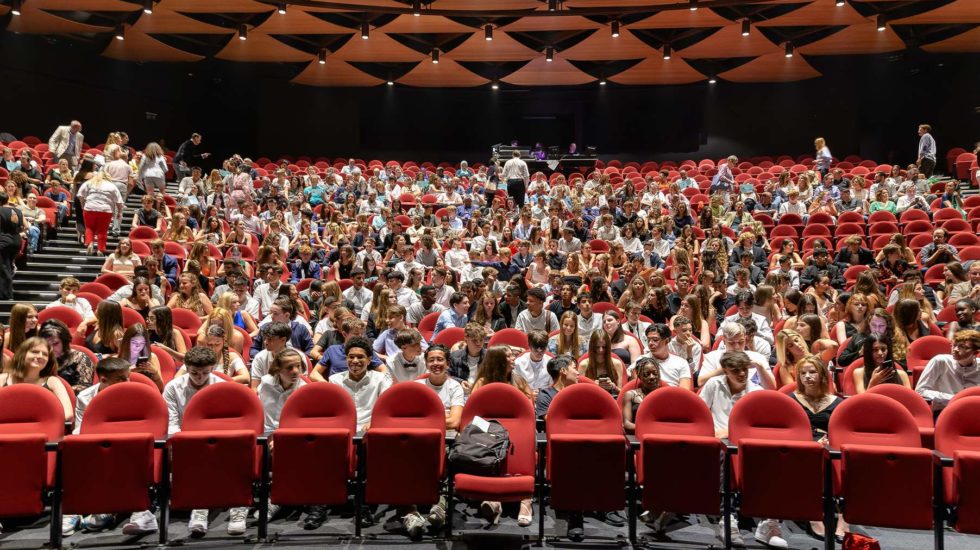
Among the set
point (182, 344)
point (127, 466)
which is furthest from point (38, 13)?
point (127, 466)

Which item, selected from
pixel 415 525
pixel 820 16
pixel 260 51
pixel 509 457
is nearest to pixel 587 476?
pixel 509 457

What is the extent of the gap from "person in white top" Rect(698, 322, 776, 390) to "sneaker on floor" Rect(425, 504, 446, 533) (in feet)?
6.43

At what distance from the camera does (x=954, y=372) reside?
15.5 feet

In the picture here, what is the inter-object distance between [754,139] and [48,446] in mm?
18086

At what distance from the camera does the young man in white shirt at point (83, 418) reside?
4195 millimetres

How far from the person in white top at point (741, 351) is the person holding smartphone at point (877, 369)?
0.56 meters

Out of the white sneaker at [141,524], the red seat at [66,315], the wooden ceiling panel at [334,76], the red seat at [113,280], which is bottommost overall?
the white sneaker at [141,524]

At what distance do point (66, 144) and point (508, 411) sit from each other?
421 inches

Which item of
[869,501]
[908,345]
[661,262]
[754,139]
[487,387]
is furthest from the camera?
[754,139]

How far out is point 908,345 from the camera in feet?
18.6

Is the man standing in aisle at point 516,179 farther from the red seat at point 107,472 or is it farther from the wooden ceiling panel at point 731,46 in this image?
the red seat at point 107,472

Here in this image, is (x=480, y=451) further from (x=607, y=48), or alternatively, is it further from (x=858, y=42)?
(x=858, y=42)

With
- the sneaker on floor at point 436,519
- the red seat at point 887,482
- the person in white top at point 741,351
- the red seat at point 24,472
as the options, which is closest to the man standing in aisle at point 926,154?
the person in white top at point 741,351

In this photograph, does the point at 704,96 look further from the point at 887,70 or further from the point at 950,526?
the point at 950,526
